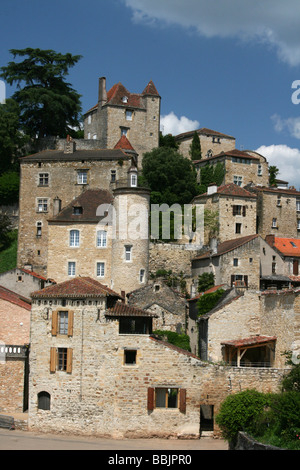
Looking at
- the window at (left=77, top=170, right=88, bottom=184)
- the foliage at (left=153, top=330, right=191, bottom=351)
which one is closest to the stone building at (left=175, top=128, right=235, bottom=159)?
the window at (left=77, top=170, right=88, bottom=184)

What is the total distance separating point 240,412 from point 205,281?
60.7 ft

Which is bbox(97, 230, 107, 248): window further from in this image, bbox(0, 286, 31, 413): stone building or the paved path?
the paved path

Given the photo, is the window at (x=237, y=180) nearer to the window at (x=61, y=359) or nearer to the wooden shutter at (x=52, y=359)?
the window at (x=61, y=359)

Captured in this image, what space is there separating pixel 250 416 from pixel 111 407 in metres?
6.34

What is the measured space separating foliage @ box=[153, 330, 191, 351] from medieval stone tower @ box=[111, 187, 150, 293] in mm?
6394

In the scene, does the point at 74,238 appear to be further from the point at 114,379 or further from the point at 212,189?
the point at 114,379

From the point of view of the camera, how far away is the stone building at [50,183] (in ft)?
178

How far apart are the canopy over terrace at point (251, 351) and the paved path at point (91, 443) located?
17.2 feet

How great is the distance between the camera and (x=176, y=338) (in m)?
39.6

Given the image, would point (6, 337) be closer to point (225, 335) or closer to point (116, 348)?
point (116, 348)

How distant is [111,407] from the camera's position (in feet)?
97.3

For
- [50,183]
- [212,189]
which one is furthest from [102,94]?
[212,189]

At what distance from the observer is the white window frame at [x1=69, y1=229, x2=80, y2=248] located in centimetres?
4884

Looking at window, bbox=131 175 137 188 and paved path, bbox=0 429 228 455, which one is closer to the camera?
paved path, bbox=0 429 228 455
